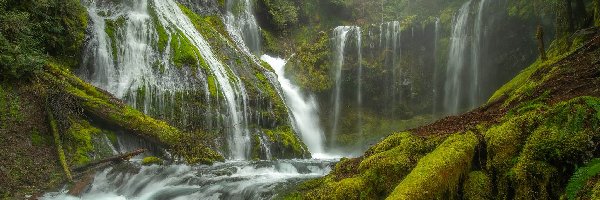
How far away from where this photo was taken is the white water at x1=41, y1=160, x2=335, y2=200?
7266 millimetres

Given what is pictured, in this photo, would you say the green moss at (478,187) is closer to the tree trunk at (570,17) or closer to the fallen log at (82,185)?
the fallen log at (82,185)

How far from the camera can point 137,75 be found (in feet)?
46.2

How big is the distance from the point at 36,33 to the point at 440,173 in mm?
11783

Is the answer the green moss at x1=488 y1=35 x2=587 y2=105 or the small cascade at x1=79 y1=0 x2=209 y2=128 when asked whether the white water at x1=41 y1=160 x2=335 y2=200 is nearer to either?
the green moss at x1=488 y1=35 x2=587 y2=105

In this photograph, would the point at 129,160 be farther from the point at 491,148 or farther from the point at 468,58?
the point at 468,58

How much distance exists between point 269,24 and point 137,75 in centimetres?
1218

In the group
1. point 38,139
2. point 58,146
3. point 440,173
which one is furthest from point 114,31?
point 440,173

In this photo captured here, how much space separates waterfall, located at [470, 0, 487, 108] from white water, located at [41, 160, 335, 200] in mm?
11988

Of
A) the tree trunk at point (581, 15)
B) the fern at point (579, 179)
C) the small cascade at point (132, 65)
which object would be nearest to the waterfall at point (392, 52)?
the small cascade at point (132, 65)

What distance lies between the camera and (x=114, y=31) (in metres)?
14.7

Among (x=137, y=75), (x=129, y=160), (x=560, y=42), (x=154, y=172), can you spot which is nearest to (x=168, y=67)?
(x=137, y=75)

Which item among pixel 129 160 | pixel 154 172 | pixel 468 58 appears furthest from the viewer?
pixel 468 58

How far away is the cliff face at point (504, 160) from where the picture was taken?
3254mm

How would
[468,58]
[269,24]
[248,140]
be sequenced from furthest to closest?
[269,24] → [468,58] → [248,140]
